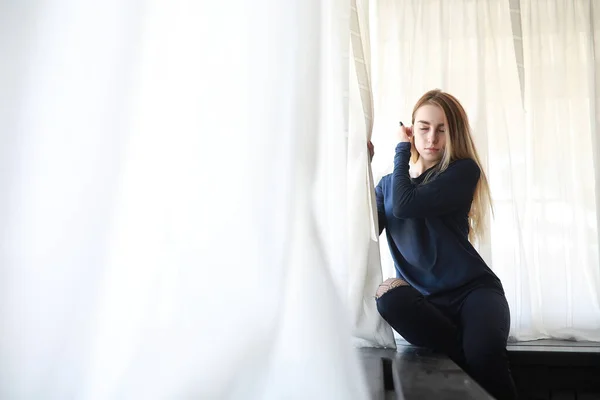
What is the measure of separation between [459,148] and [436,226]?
0.73 ft

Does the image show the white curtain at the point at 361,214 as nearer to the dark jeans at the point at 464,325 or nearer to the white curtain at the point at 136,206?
the dark jeans at the point at 464,325

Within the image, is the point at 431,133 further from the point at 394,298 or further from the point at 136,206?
the point at 136,206

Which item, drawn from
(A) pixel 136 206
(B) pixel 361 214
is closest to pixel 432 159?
(B) pixel 361 214

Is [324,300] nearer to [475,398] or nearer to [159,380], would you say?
[159,380]

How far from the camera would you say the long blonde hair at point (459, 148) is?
4.45ft

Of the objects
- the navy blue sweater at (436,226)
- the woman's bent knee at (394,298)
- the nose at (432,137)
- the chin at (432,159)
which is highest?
the nose at (432,137)

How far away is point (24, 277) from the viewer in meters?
0.32

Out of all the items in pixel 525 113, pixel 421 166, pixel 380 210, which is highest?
pixel 525 113

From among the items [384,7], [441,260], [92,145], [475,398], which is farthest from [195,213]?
[384,7]

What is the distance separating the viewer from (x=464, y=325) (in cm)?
117

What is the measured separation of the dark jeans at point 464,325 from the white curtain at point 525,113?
549 mm

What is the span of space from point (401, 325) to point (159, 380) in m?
0.93

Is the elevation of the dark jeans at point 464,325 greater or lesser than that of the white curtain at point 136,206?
lesser

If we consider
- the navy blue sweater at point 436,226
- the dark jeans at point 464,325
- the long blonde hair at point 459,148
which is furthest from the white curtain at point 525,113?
the dark jeans at point 464,325
